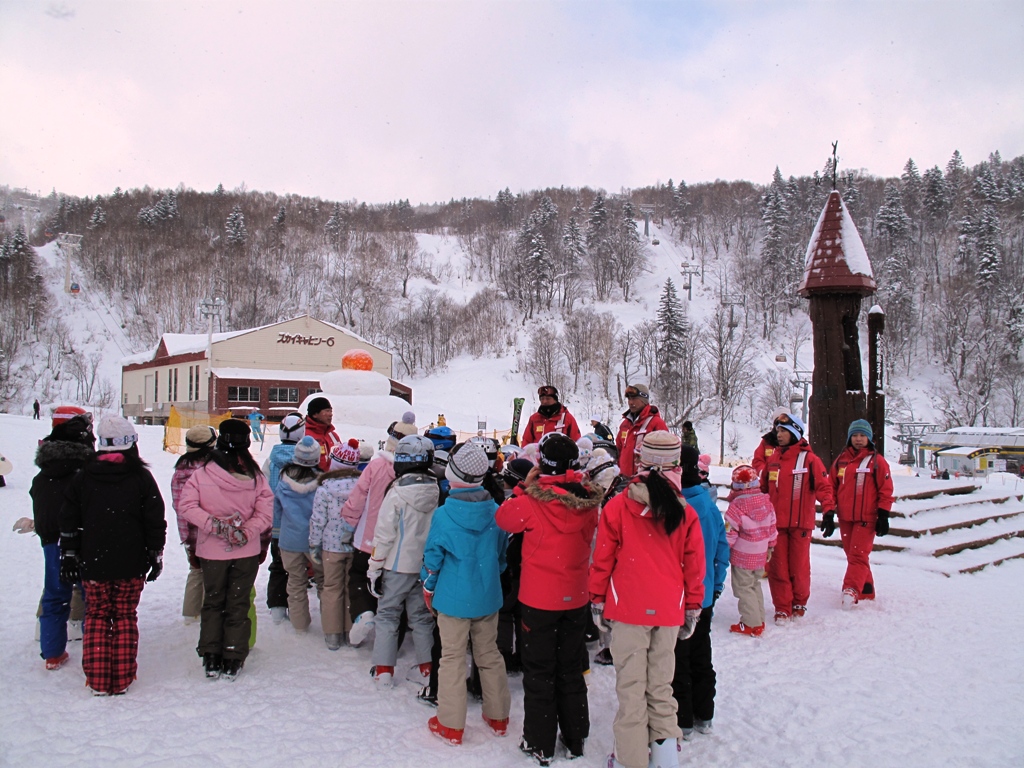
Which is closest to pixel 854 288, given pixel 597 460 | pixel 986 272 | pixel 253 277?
pixel 597 460

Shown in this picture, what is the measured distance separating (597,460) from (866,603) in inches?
152

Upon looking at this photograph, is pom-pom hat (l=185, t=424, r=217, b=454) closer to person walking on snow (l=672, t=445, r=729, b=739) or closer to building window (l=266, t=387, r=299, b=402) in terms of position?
person walking on snow (l=672, t=445, r=729, b=739)

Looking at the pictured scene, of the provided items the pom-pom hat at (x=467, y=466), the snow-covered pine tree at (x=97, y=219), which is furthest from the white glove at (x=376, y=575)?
the snow-covered pine tree at (x=97, y=219)

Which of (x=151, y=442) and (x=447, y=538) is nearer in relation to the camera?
(x=447, y=538)

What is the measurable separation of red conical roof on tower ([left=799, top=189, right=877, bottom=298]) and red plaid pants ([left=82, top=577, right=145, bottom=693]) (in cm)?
1097

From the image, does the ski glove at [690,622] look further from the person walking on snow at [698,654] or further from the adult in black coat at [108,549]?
the adult in black coat at [108,549]

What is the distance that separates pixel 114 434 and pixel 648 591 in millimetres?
3397

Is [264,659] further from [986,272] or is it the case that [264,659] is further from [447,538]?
[986,272]

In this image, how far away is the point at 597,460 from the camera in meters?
4.29

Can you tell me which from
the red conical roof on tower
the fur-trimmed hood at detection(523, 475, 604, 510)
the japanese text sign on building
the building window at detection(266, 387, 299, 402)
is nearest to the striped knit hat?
the fur-trimmed hood at detection(523, 475, 604, 510)

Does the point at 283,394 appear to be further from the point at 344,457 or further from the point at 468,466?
the point at 468,466

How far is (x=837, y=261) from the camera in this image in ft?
35.3

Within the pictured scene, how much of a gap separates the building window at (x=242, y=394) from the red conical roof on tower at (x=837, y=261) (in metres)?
30.1

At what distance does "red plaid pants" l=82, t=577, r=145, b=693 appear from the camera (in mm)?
3779
